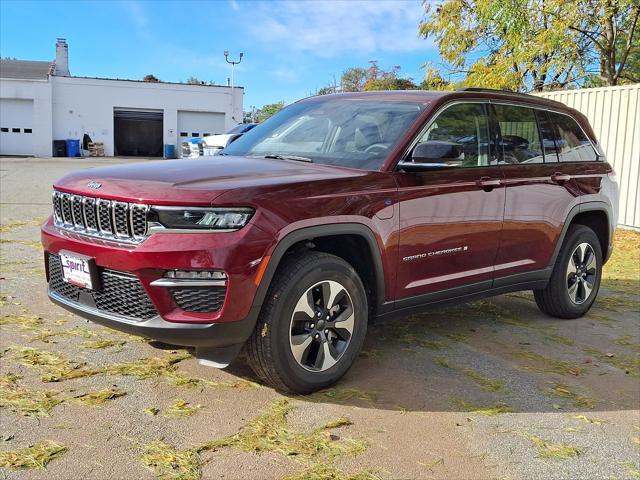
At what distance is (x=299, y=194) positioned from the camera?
3.56 m

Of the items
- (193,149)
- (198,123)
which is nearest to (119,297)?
(193,149)

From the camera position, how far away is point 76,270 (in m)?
3.66

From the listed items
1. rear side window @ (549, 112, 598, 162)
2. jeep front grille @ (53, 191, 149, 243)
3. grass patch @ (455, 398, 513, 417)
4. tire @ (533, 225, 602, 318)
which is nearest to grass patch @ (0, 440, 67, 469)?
jeep front grille @ (53, 191, 149, 243)

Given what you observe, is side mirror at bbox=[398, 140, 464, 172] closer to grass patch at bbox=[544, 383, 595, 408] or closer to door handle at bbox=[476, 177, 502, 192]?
door handle at bbox=[476, 177, 502, 192]

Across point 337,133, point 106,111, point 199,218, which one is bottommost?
point 199,218

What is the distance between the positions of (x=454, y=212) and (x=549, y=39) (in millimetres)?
12428

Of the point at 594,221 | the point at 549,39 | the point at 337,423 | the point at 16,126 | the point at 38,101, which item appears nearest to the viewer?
the point at 337,423

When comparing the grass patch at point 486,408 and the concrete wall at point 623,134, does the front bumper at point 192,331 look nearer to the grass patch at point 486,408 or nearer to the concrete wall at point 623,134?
the grass patch at point 486,408

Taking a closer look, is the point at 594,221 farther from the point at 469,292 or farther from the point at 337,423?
the point at 337,423

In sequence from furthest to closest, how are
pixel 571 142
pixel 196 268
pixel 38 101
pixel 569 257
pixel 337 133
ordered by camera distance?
pixel 38 101 < pixel 571 142 < pixel 569 257 < pixel 337 133 < pixel 196 268

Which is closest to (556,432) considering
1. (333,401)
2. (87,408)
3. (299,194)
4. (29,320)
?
(333,401)

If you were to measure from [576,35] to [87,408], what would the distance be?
15602mm

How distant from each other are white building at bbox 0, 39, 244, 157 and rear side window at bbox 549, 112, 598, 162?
126ft

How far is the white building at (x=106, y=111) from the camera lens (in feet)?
128
